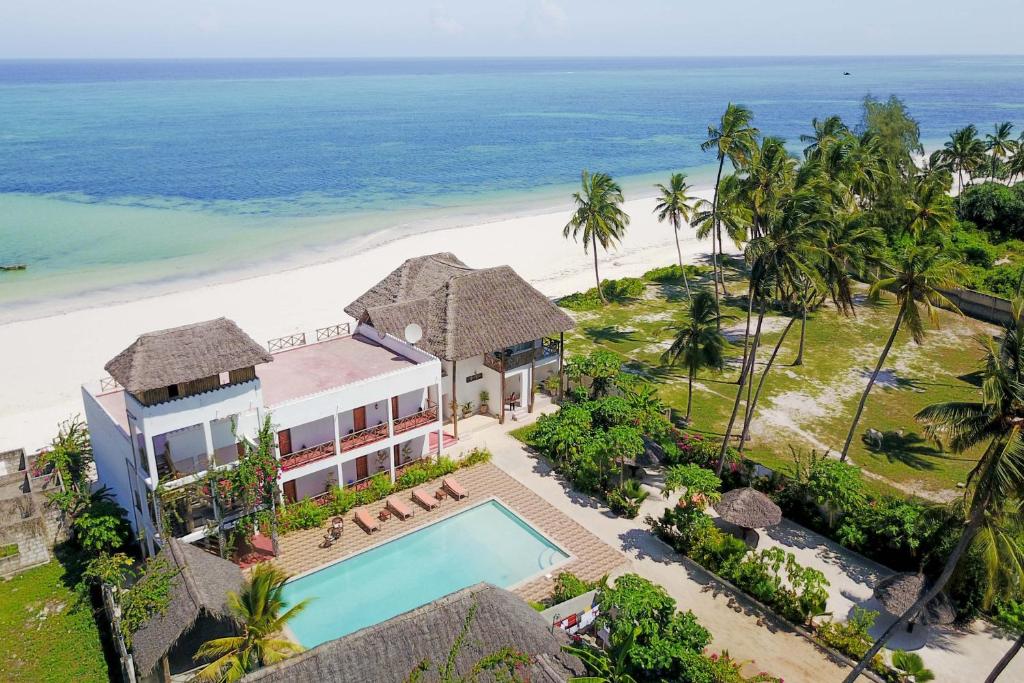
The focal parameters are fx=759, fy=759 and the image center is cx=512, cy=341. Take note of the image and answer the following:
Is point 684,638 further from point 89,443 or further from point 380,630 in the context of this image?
point 89,443

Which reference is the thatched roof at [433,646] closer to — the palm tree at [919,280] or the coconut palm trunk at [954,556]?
the coconut palm trunk at [954,556]

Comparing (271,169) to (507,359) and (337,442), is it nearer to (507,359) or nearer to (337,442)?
(507,359)

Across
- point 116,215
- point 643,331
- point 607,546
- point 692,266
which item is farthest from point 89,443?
point 116,215

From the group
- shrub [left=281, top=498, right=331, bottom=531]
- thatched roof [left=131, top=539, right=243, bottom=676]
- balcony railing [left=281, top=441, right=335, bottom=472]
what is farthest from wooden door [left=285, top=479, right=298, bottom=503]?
thatched roof [left=131, top=539, right=243, bottom=676]

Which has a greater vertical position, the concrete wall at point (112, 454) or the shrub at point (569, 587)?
the concrete wall at point (112, 454)

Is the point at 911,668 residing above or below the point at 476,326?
below

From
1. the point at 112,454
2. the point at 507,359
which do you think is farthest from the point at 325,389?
the point at 507,359

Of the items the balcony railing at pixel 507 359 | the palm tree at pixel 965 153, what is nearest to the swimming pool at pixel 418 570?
the balcony railing at pixel 507 359

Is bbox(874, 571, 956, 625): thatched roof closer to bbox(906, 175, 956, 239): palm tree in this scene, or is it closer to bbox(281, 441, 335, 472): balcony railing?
bbox(281, 441, 335, 472): balcony railing
